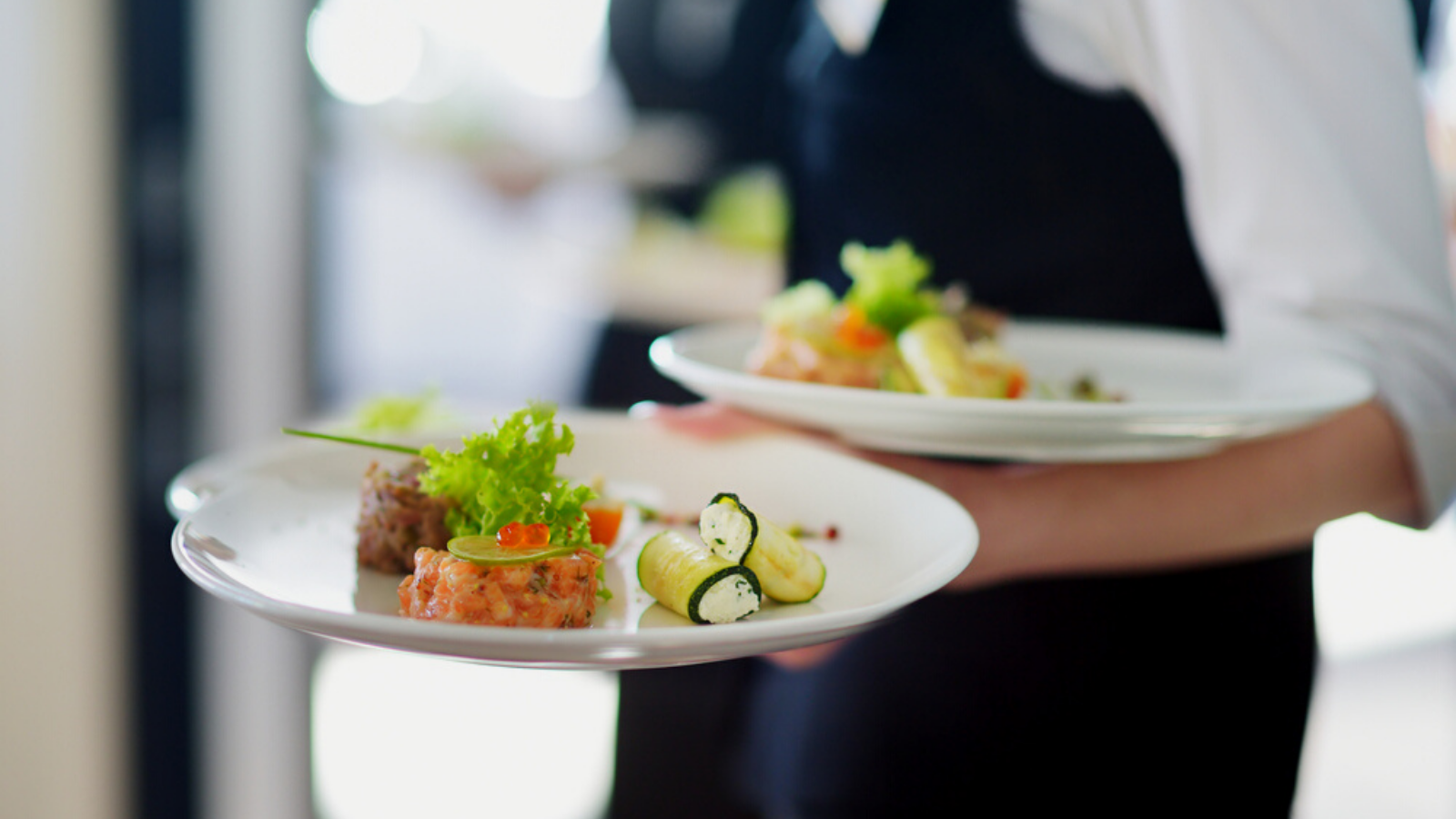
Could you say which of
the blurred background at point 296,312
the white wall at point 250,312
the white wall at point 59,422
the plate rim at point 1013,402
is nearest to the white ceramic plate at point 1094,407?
the plate rim at point 1013,402

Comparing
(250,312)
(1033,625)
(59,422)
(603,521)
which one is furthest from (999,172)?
(250,312)

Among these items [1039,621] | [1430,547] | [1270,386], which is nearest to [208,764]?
[1039,621]

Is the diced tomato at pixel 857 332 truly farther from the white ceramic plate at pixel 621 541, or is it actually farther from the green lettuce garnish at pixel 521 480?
the green lettuce garnish at pixel 521 480

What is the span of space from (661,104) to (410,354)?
2341 mm

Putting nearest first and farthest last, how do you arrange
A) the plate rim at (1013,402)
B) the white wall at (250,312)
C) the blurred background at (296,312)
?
the plate rim at (1013,402) < the blurred background at (296,312) < the white wall at (250,312)

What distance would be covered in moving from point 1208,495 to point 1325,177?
0.30m

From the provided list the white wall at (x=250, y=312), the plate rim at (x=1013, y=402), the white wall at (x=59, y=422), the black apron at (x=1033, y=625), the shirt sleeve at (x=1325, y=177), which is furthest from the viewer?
the white wall at (x=250, y=312)

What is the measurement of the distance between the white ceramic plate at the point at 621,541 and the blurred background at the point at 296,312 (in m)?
0.74

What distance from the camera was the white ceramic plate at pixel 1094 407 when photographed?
0.65m

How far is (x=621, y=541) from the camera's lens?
63 centimetres

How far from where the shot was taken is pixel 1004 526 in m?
0.89

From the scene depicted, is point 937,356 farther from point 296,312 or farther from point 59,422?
point 296,312

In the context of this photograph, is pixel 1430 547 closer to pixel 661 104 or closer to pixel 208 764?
pixel 661 104

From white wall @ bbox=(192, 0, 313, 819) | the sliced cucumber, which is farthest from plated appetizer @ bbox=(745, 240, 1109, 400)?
white wall @ bbox=(192, 0, 313, 819)
